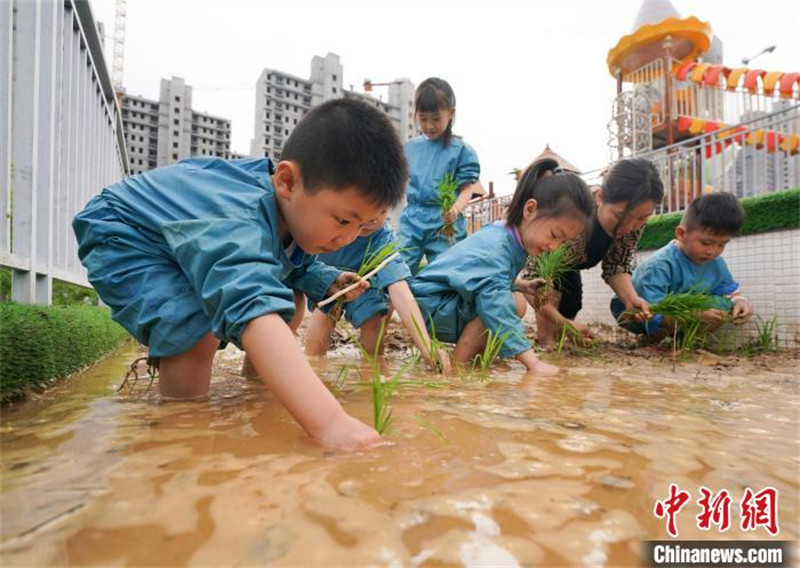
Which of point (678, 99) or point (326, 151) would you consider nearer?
point (326, 151)

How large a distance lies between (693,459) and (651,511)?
295 millimetres

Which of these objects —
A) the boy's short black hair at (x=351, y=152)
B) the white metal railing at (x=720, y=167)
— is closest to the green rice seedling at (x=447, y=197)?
the boy's short black hair at (x=351, y=152)

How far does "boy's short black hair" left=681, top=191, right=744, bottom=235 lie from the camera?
3398 millimetres

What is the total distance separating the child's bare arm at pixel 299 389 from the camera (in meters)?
0.97

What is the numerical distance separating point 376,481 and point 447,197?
9.26 feet

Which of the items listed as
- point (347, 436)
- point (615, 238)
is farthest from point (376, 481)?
point (615, 238)

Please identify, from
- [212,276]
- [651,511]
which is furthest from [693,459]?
[212,276]

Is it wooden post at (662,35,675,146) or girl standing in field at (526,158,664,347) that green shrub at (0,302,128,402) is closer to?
girl standing in field at (526,158,664,347)

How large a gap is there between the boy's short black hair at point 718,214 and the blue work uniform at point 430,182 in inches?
60.4

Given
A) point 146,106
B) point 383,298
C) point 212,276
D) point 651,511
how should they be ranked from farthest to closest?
point 146,106 < point 383,298 < point 212,276 < point 651,511

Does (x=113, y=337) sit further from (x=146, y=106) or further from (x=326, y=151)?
(x=146, y=106)

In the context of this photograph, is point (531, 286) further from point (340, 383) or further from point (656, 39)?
point (656, 39)

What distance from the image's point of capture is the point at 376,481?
0.77 meters

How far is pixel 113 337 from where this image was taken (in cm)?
295
